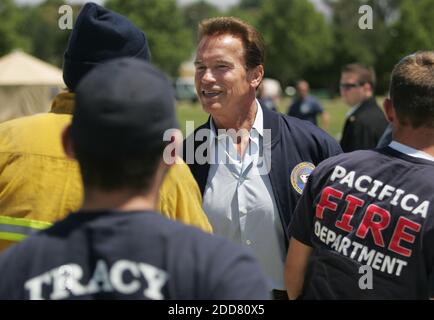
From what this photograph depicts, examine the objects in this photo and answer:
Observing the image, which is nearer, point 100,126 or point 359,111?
point 100,126

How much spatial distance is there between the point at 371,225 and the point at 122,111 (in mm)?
A: 1380

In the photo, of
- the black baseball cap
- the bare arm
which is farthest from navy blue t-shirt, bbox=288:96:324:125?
the black baseball cap

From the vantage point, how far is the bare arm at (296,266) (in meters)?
2.94

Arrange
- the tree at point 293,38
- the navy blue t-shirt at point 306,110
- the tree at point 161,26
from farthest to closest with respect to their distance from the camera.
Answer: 1. the tree at point 293,38
2. the tree at point 161,26
3. the navy blue t-shirt at point 306,110

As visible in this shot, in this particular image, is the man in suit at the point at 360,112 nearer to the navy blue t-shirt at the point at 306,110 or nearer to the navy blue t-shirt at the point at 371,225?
the navy blue t-shirt at the point at 306,110

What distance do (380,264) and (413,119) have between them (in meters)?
0.57

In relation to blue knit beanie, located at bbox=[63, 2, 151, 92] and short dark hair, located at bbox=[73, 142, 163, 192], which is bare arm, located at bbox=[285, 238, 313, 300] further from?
short dark hair, located at bbox=[73, 142, 163, 192]

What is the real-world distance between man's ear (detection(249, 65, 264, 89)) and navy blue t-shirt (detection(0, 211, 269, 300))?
7.34 ft

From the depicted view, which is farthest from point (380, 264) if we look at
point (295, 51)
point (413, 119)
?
point (295, 51)

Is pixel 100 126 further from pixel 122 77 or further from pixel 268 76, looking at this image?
pixel 268 76

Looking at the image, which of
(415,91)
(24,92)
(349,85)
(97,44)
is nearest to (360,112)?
(349,85)

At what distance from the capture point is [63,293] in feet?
5.27

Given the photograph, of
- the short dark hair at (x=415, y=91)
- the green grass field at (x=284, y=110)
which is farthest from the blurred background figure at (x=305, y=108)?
the short dark hair at (x=415, y=91)

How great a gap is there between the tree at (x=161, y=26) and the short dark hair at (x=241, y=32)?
61.3 meters
